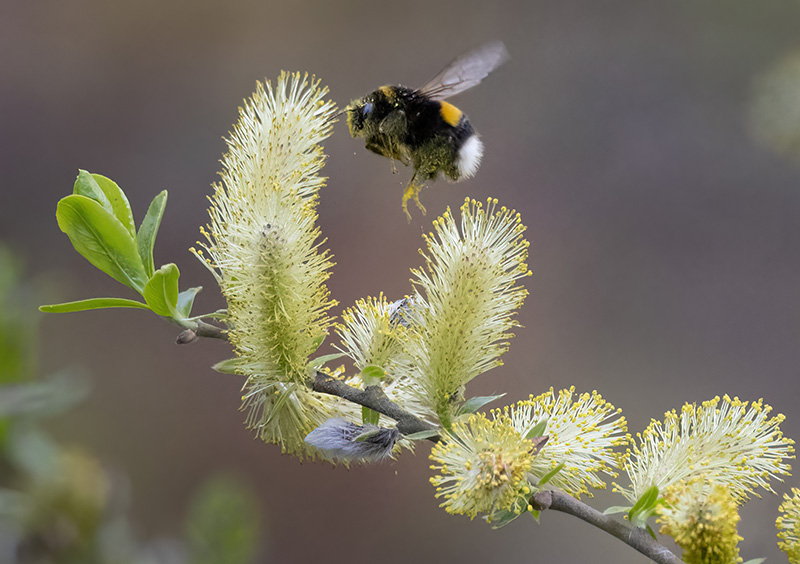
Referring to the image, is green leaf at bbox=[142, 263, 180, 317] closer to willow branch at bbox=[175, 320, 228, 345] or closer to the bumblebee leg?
willow branch at bbox=[175, 320, 228, 345]

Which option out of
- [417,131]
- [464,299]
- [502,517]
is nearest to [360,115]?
[417,131]

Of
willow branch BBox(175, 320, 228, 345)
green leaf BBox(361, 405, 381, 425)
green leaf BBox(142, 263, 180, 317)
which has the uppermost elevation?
green leaf BBox(142, 263, 180, 317)

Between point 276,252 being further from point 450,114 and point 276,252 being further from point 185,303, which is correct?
point 450,114

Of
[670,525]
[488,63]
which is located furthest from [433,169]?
[670,525]

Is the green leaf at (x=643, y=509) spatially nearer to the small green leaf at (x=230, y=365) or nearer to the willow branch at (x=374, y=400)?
the willow branch at (x=374, y=400)

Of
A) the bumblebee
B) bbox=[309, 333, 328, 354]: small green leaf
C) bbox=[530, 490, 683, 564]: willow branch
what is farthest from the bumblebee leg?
bbox=[530, 490, 683, 564]: willow branch
